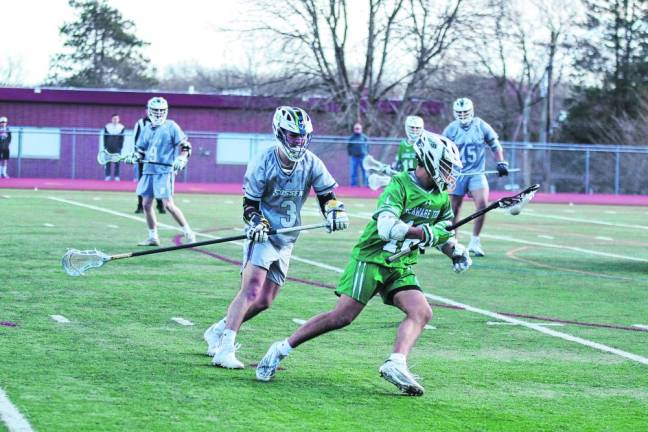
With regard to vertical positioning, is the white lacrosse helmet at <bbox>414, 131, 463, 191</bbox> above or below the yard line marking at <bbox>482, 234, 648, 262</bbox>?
above

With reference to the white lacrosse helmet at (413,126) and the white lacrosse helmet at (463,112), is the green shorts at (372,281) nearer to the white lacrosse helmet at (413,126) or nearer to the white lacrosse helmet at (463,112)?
the white lacrosse helmet at (463,112)

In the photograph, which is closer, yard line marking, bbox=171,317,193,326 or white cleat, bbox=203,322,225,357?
white cleat, bbox=203,322,225,357

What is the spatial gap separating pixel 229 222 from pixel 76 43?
2262 inches

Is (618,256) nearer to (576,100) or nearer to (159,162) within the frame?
(159,162)

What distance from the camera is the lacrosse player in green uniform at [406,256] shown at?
734cm

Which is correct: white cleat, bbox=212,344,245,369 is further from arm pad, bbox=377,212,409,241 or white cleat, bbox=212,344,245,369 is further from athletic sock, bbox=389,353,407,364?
arm pad, bbox=377,212,409,241

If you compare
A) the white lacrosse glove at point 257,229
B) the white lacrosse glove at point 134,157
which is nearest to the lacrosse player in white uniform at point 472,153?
the white lacrosse glove at point 134,157

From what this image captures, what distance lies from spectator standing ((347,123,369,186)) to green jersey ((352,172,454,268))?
28776 millimetres

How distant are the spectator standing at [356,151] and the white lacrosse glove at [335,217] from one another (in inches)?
1104

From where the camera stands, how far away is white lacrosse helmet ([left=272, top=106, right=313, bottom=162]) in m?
7.95

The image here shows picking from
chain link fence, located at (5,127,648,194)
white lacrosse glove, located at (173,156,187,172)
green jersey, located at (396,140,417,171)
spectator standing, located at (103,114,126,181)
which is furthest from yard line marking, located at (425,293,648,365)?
spectator standing, located at (103,114,126,181)

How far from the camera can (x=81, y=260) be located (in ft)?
29.1

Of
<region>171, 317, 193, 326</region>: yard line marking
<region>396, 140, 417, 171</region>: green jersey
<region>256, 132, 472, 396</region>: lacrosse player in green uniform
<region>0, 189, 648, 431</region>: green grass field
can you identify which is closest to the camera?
<region>0, 189, 648, 431</region>: green grass field

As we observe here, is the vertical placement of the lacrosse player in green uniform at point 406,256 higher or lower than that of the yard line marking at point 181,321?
higher
